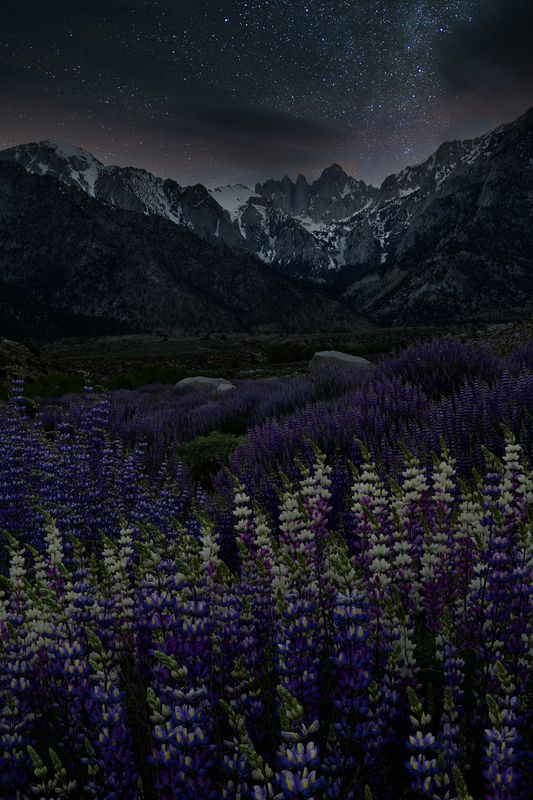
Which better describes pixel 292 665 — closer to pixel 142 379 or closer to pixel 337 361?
pixel 337 361

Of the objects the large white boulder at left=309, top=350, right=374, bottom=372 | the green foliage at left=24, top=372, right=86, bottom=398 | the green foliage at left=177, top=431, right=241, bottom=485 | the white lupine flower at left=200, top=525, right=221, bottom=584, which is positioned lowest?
the green foliage at left=177, top=431, right=241, bottom=485

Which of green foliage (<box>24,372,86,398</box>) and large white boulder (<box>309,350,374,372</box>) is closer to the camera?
green foliage (<box>24,372,86,398</box>)

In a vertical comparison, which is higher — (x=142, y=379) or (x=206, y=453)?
(x=142, y=379)

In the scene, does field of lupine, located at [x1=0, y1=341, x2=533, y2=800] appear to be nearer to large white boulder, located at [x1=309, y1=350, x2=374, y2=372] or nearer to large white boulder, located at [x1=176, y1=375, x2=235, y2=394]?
large white boulder, located at [x1=176, y1=375, x2=235, y2=394]

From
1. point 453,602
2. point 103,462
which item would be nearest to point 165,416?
point 103,462

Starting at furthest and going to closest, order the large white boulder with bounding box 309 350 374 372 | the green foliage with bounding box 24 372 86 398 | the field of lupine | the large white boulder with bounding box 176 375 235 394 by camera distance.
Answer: the large white boulder with bounding box 309 350 374 372
the large white boulder with bounding box 176 375 235 394
the green foliage with bounding box 24 372 86 398
the field of lupine

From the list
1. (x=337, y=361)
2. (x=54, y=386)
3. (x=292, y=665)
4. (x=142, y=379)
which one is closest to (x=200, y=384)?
(x=54, y=386)

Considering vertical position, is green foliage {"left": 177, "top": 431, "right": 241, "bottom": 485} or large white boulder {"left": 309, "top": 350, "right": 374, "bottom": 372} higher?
large white boulder {"left": 309, "top": 350, "right": 374, "bottom": 372}

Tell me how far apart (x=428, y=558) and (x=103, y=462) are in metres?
3.99

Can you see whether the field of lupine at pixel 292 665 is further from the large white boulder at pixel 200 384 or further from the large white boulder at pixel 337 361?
the large white boulder at pixel 337 361

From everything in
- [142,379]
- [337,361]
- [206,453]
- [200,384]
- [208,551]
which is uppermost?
[337,361]

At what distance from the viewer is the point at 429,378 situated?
32.2ft

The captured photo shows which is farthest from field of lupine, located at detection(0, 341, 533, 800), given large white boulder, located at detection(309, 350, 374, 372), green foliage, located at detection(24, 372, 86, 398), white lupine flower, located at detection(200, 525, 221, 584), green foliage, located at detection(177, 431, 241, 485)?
Result: large white boulder, located at detection(309, 350, 374, 372)

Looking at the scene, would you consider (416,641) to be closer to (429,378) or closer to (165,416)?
(429,378)
